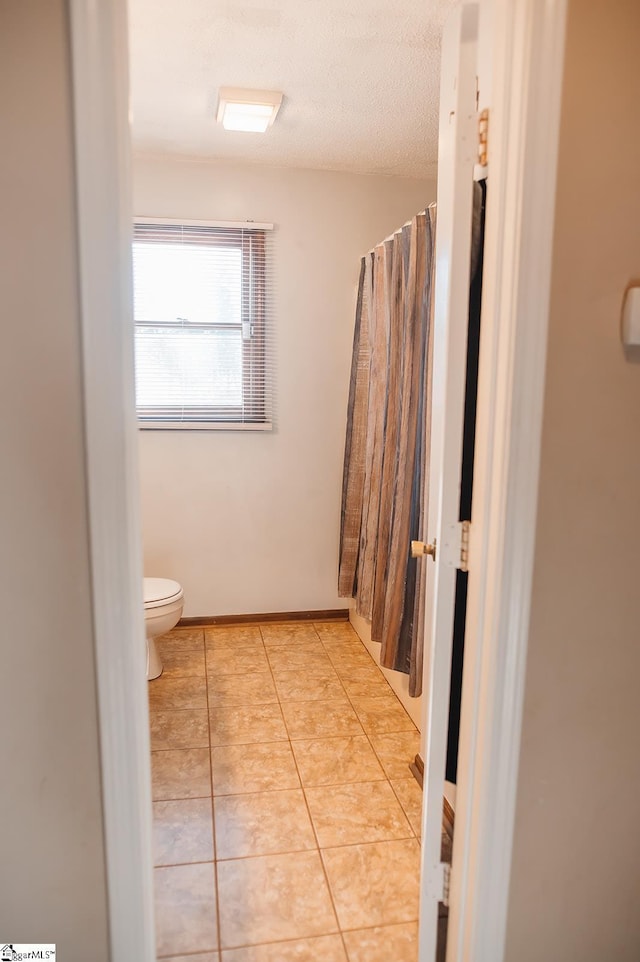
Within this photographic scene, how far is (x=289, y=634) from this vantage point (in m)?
3.54

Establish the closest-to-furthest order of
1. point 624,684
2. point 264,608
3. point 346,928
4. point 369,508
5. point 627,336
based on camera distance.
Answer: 1. point 627,336
2. point 624,684
3. point 346,928
4. point 369,508
5. point 264,608

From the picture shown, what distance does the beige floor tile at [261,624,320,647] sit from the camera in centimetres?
344

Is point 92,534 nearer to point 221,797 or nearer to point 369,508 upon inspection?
point 221,797

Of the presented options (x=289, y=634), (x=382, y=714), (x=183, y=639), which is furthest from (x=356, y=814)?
(x=183, y=639)

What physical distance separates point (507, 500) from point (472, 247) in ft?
1.70

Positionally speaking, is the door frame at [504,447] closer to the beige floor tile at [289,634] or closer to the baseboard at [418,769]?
the baseboard at [418,769]

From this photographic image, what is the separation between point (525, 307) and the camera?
1.19 meters

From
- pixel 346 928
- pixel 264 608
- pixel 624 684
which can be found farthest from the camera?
pixel 264 608

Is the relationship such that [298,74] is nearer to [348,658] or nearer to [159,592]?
[159,592]

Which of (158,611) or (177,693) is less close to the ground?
(158,611)

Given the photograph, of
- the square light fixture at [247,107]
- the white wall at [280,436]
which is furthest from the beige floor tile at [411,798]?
the square light fixture at [247,107]

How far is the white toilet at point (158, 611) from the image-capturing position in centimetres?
278

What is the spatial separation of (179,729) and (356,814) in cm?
82

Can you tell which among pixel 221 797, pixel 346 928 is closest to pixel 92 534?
pixel 346 928
